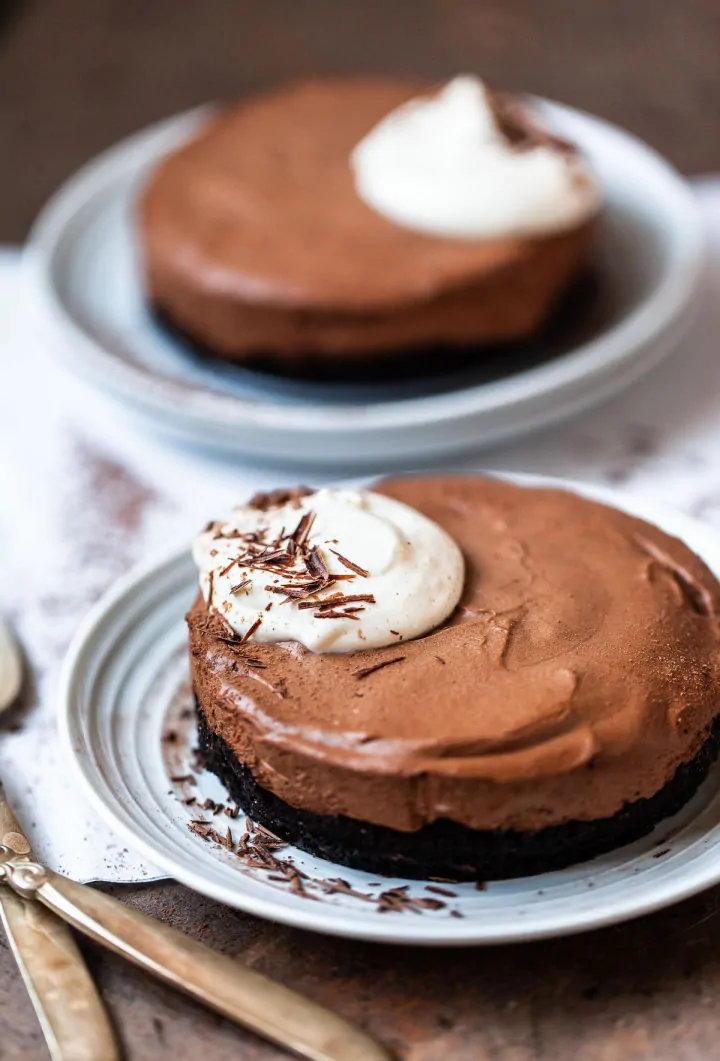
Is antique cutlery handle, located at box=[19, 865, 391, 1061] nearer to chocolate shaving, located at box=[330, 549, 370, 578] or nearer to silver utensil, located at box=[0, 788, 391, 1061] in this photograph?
silver utensil, located at box=[0, 788, 391, 1061]

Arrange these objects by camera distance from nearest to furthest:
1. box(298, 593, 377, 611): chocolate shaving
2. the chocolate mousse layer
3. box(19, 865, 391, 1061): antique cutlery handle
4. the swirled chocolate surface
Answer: box(19, 865, 391, 1061): antique cutlery handle → the swirled chocolate surface → box(298, 593, 377, 611): chocolate shaving → the chocolate mousse layer

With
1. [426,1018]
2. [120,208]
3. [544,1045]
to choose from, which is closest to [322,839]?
[426,1018]

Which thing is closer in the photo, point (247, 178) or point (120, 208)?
point (247, 178)

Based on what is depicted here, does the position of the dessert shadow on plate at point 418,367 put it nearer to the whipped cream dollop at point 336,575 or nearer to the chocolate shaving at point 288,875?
the whipped cream dollop at point 336,575

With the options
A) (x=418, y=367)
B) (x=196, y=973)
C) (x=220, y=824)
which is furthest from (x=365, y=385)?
(x=196, y=973)

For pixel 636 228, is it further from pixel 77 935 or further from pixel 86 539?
pixel 77 935

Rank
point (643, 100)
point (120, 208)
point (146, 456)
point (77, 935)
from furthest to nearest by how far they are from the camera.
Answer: point (643, 100) < point (120, 208) < point (146, 456) < point (77, 935)

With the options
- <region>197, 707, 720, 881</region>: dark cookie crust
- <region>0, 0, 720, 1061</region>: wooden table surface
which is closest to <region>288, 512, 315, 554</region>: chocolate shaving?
<region>197, 707, 720, 881</region>: dark cookie crust
